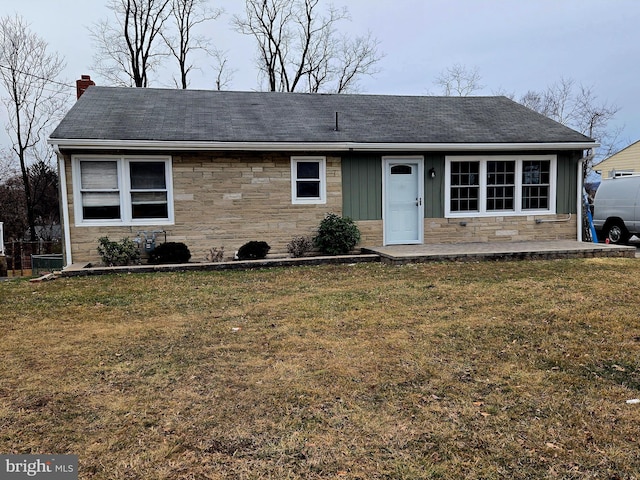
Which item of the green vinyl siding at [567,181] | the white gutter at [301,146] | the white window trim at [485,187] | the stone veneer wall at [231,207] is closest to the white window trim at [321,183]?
the stone veneer wall at [231,207]

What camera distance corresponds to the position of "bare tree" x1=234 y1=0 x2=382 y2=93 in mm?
25422

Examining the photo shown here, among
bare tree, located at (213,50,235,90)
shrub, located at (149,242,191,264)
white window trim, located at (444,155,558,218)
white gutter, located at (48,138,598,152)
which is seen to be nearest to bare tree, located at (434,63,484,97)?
bare tree, located at (213,50,235,90)

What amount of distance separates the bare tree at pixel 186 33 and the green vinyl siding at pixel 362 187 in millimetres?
17669

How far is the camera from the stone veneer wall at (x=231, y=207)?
9.58 metres

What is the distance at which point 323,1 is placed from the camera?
26.1m

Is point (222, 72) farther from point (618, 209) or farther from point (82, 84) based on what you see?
point (618, 209)

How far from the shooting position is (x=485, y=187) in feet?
36.1

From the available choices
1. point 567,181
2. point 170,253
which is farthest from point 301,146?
point 567,181

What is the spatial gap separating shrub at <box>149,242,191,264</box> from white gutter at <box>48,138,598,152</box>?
6.56 ft

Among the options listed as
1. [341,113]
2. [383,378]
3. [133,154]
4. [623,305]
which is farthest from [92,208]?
[623,305]

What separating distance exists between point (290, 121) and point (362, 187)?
8.18ft

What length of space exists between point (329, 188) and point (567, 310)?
6.14m

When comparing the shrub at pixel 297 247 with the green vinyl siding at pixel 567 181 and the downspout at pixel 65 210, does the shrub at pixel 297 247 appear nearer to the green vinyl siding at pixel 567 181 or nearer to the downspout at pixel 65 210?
the downspout at pixel 65 210

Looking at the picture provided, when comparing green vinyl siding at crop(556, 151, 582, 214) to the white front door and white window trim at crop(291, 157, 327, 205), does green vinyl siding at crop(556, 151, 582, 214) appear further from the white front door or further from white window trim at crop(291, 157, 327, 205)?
white window trim at crop(291, 157, 327, 205)
